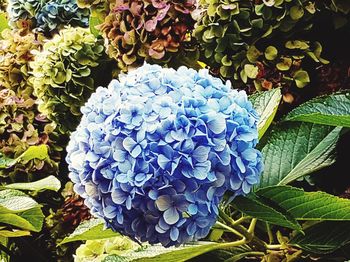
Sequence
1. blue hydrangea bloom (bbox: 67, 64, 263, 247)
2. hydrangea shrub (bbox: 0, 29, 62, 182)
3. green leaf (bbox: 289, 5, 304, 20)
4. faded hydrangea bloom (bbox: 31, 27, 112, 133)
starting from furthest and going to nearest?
hydrangea shrub (bbox: 0, 29, 62, 182), faded hydrangea bloom (bbox: 31, 27, 112, 133), green leaf (bbox: 289, 5, 304, 20), blue hydrangea bloom (bbox: 67, 64, 263, 247)

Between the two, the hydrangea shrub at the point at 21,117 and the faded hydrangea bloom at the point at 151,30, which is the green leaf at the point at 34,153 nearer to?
the hydrangea shrub at the point at 21,117

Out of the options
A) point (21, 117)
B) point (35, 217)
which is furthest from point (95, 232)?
point (21, 117)

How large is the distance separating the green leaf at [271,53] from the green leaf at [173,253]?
294mm

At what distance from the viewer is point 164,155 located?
0.72 meters

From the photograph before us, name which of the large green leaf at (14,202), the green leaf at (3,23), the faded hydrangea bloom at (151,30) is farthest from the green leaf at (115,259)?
the green leaf at (3,23)

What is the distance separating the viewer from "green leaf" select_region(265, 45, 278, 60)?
1034mm

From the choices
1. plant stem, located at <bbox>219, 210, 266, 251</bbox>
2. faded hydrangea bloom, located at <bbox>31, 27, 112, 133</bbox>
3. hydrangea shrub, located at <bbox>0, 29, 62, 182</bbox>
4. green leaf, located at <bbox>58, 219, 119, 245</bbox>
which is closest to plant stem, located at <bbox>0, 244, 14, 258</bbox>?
hydrangea shrub, located at <bbox>0, 29, 62, 182</bbox>

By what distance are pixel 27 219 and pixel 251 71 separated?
45cm

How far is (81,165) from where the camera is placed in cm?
76

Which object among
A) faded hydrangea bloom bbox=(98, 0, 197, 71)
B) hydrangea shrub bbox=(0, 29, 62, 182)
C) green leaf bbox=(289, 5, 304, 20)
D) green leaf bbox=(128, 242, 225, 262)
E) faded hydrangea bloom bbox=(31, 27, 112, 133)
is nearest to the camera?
green leaf bbox=(128, 242, 225, 262)

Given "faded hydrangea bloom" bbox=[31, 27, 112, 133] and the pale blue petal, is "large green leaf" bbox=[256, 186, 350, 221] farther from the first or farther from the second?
"faded hydrangea bloom" bbox=[31, 27, 112, 133]

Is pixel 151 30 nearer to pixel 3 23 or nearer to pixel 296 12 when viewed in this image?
pixel 296 12

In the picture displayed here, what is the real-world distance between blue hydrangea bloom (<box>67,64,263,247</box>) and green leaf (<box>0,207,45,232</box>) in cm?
38

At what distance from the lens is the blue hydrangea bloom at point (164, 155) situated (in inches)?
28.4
